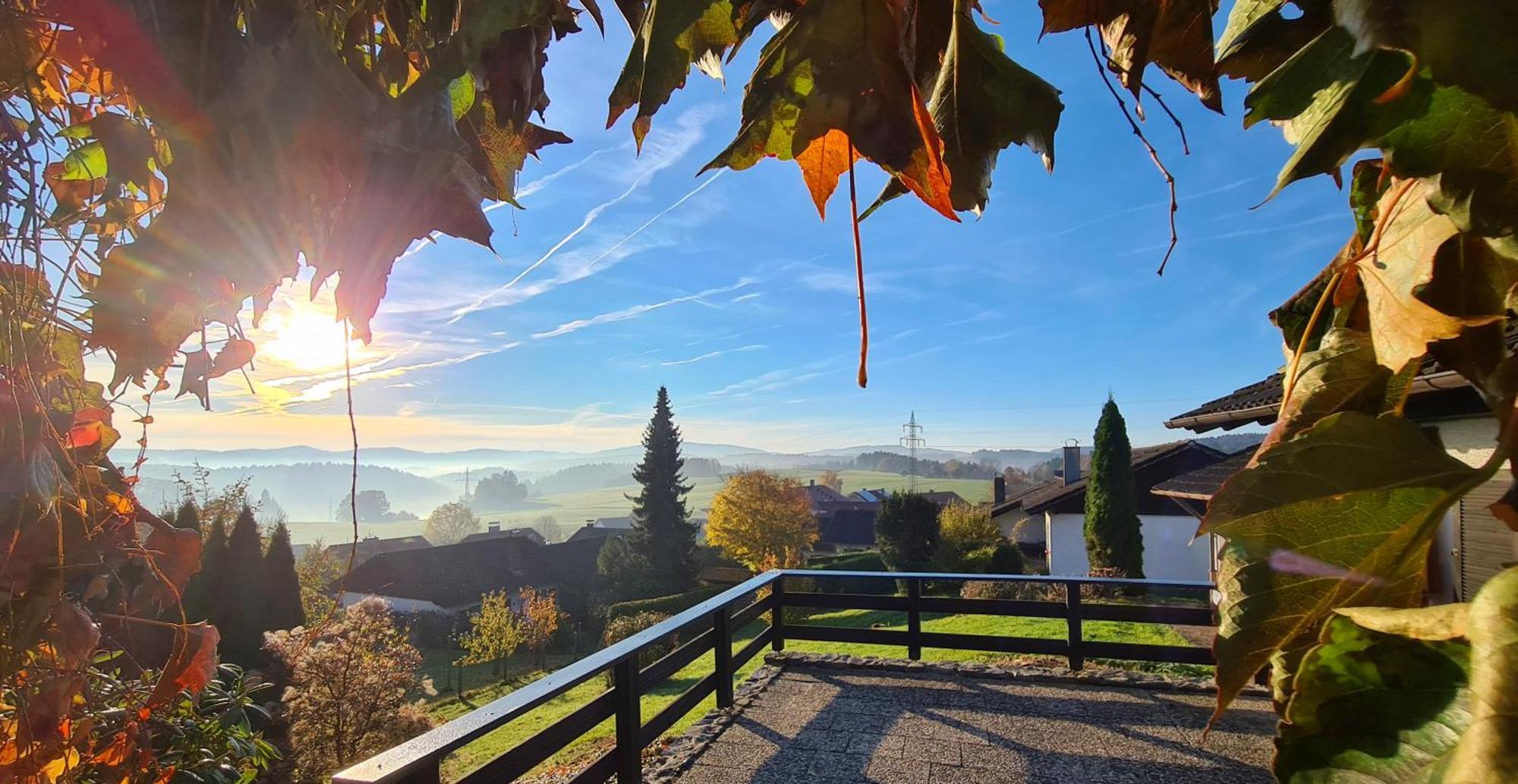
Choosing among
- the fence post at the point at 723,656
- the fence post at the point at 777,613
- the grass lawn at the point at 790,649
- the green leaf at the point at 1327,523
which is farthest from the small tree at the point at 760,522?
the green leaf at the point at 1327,523

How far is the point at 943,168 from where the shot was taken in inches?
15.1

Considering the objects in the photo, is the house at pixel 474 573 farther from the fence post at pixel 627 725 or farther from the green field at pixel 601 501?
the fence post at pixel 627 725

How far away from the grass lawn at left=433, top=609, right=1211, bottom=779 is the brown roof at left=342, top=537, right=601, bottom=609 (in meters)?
11.1

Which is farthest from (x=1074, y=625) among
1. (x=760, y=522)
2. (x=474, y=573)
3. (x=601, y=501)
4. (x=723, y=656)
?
(x=601, y=501)

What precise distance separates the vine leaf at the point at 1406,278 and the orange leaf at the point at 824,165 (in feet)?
0.90

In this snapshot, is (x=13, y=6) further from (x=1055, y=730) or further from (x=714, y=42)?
(x=1055, y=730)

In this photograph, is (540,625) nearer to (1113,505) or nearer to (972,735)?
(1113,505)

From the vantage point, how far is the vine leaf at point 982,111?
0.37 metres

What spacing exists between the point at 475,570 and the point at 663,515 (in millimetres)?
9944

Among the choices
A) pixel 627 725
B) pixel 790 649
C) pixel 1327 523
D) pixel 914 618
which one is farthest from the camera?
pixel 790 649

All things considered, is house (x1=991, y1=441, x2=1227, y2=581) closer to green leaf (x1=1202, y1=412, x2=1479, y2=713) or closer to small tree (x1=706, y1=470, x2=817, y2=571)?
small tree (x1=706, y1=470, x2=817, y2=571)

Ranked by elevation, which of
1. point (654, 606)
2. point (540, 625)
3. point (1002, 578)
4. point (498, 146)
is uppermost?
point (498, 146)

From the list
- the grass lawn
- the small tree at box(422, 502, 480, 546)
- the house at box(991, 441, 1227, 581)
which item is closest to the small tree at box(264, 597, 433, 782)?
the grass lawn

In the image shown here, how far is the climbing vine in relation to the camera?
7.4 inches
